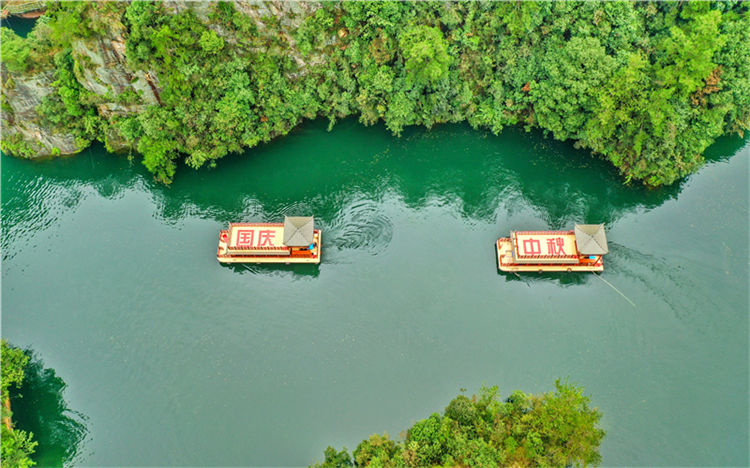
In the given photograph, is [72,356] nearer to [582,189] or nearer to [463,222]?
[463,222]

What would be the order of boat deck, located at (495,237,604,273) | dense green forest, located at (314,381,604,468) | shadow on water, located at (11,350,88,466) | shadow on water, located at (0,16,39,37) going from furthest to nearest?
shadow on water, located at (0,16,39,37) < boat deck, located at (495,237,604,273) < shadow on water, located at (11,350,88,466) < dense green forest, located at (314,381,604,468)

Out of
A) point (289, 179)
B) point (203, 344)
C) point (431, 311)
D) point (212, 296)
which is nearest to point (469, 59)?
point (289, 179)

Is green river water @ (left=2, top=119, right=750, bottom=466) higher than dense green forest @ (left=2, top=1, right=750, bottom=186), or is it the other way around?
dense green forest @ (left=2, top=1, right=750, bottom=186)

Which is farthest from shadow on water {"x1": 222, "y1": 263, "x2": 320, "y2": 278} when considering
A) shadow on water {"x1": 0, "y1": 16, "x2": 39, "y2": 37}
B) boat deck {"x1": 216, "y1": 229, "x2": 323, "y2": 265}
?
shadow on water {"x1": 0, "y1": 16, "x2": 39, "y2": 37}

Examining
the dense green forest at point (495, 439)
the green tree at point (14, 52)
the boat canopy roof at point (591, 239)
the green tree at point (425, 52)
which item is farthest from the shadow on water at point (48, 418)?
the boat canopy roof at point (591, 239)

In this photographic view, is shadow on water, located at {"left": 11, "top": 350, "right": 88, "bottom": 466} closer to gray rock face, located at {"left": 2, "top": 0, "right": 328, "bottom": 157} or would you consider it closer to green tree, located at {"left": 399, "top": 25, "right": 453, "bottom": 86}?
gray rock face, located at {"left": 2, "top": 0, "right": 328, "bottom": 157}

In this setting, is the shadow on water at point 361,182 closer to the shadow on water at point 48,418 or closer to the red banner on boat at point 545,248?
the red banner on boat at point 545,248
